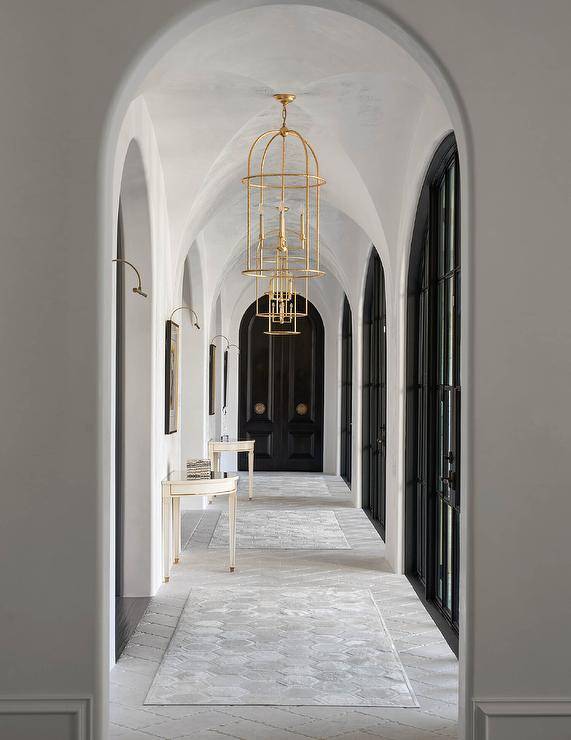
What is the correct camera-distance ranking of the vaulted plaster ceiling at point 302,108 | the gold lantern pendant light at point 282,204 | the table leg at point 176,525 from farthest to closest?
the table leg at point 176,525 → the gold lantern pendant light at point 282,204 → the vaulted plaster ceiling at point 302,108

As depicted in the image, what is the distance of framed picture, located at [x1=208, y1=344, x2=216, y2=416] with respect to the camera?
41.5 ft

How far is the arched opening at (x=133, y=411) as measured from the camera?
636 centimetres

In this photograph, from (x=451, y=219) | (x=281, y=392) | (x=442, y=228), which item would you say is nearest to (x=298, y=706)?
(x=451, y=219)

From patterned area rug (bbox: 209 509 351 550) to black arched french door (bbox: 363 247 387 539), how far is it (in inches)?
23.1

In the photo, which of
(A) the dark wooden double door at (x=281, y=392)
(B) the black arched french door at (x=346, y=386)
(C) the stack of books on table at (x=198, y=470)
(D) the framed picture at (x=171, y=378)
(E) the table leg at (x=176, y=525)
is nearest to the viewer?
(C) the stack of books on table at (x=198, y=470)

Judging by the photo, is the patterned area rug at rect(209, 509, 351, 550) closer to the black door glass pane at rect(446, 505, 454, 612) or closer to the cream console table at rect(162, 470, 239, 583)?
the cream console table at rect(162, 470, 239, 583)
